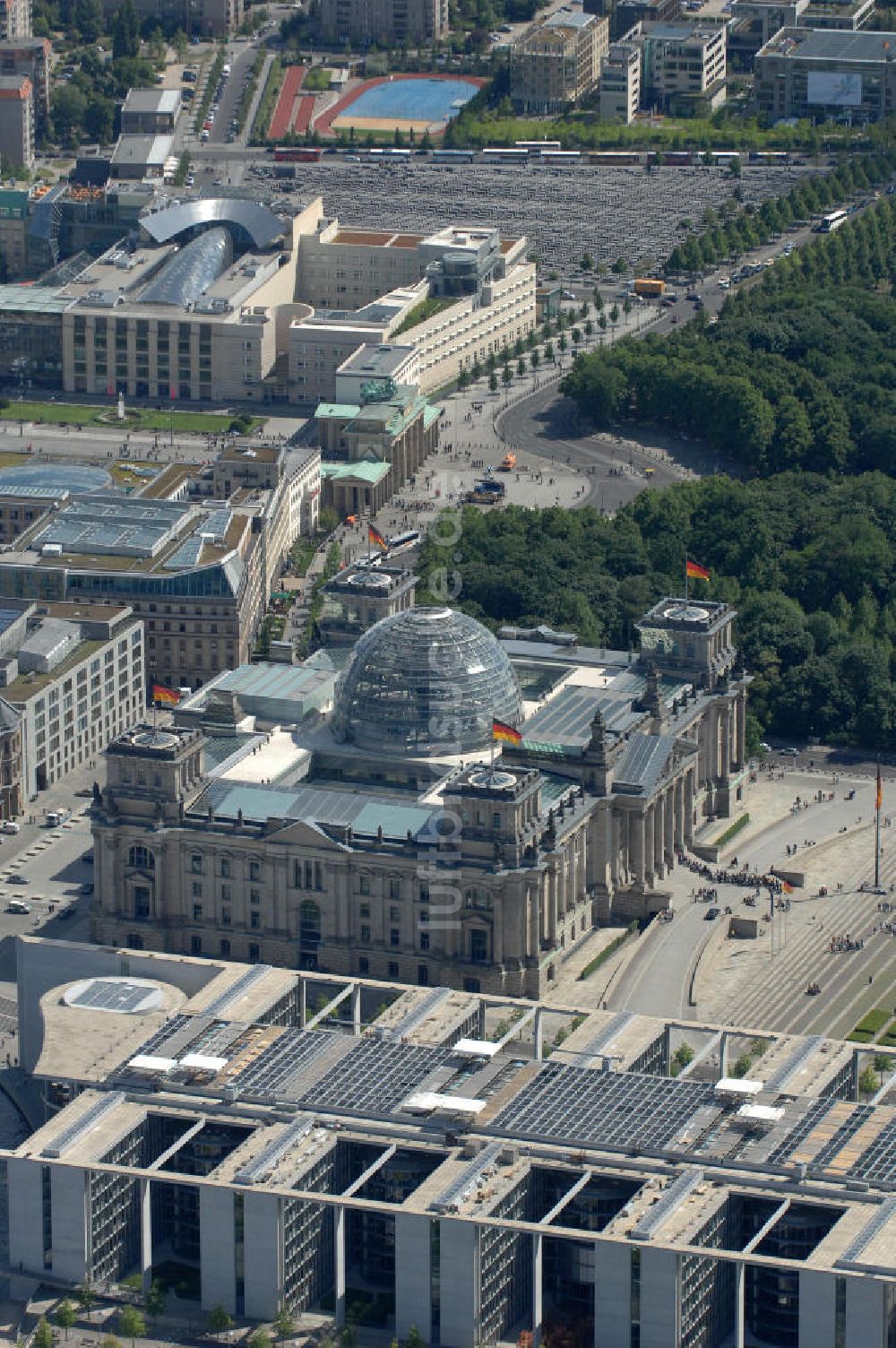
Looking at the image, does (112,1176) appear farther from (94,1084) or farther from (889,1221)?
(889,1221)

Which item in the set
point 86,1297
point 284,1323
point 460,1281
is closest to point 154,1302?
Result: point 86,1297

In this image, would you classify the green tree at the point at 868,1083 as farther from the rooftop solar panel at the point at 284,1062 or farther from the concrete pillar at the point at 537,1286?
the rooftop solar panel at the point at 284,1062

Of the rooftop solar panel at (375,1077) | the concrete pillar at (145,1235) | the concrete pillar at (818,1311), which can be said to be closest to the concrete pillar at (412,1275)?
the rooftop solar panel at (375,1077)

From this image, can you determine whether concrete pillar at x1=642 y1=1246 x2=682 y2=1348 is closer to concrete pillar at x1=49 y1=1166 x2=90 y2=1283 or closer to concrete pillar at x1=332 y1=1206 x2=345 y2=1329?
concrete pillar at x1=332 y1=1206 x2=345 y2=1329

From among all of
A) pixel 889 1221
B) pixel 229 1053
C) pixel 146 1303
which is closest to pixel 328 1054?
pixel 229 1053

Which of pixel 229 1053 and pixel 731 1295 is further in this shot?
pixel 229 1053

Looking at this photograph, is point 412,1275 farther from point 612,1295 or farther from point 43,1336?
point 43,1336
